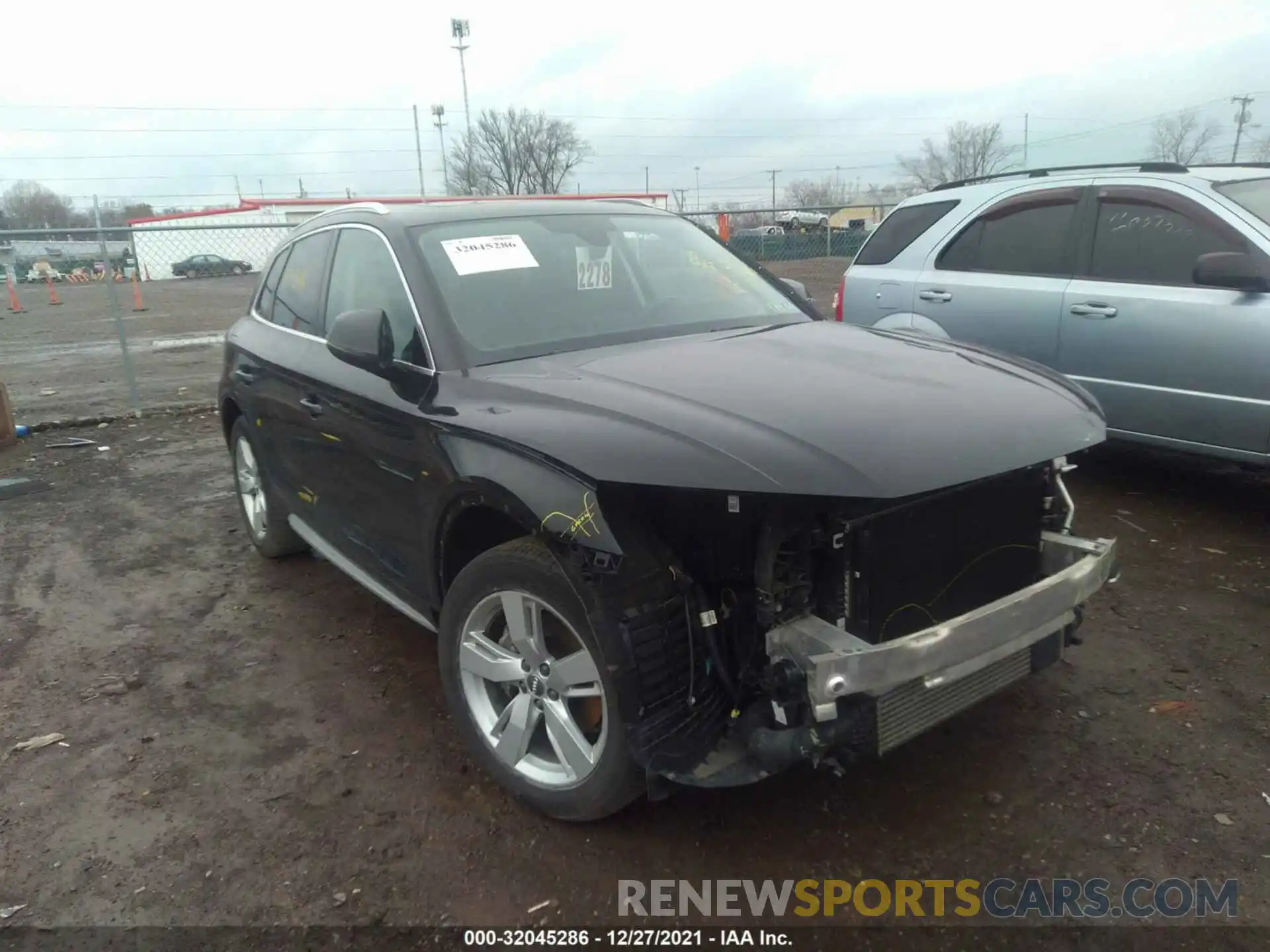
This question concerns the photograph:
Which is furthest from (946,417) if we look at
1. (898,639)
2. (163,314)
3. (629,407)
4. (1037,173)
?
(163,314)

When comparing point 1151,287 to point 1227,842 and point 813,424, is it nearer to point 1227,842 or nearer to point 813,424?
point 1227,842

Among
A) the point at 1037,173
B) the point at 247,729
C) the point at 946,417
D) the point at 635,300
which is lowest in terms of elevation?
the point at 247,729

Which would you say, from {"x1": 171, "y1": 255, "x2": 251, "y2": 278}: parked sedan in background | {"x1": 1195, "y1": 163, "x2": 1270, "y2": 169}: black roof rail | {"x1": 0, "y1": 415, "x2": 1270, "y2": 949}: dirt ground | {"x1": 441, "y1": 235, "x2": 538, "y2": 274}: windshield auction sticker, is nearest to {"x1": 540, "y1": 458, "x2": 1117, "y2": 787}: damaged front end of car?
{"x1": 0, "y1": 415, "x2": 1270, "y2": 949}: dirt ground

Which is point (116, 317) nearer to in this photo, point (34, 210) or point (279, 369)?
point (279, 369)

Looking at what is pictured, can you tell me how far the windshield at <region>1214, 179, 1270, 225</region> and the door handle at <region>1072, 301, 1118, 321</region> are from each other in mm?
782

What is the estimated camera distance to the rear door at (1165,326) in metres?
4.62

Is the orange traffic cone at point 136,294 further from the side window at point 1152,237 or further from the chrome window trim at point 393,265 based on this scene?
the side window at point 1152,237

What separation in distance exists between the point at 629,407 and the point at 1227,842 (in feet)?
6.80

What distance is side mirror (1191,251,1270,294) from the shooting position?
4.54 metres

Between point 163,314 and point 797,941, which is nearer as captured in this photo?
point 797,941

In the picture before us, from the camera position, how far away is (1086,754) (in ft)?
9.98

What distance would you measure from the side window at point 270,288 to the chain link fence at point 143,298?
1627 mm

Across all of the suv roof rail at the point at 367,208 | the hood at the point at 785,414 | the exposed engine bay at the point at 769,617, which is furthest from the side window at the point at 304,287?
the exposed engine bay at the point at 769,617

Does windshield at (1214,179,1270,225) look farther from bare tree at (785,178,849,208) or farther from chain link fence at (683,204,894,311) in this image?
bare tree at (785,178,849,208)
